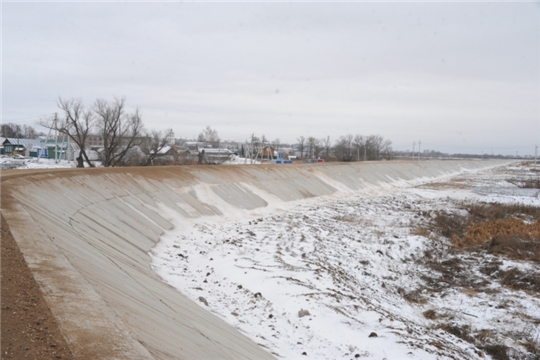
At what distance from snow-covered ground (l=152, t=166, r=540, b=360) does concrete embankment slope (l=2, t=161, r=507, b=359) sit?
1.01 metres

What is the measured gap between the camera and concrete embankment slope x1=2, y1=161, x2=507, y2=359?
18.4 feet

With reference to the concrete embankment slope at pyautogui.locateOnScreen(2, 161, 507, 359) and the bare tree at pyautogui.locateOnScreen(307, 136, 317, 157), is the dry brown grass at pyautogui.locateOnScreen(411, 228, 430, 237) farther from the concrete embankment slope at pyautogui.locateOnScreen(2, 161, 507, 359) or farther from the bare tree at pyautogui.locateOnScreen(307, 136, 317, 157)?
the bare tree at pyautogui.locateOnScreen(307, 136, 317, 157)

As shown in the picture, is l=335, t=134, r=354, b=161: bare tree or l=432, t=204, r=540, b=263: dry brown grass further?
l=335, t=134, r=354, b=161: bare tree

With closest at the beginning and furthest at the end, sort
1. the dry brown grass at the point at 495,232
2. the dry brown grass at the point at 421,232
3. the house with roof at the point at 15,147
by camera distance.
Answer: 1. the dry brown grass at the point at 495,232
2. the dry brown grass at the point at 421,232
3. the house with roof at the point at 15,147


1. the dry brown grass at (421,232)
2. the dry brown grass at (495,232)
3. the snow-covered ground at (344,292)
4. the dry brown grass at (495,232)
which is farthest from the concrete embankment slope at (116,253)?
the dry brown grass at (495,232)

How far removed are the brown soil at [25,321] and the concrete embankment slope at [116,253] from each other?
13 cm

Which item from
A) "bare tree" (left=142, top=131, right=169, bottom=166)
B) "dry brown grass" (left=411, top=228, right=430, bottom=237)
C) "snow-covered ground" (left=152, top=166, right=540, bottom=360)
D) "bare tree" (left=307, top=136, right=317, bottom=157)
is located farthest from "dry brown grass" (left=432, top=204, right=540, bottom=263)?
"bare tree" (left=307, top=136, right=317, bottom=157)

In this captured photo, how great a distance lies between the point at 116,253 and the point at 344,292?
607cm

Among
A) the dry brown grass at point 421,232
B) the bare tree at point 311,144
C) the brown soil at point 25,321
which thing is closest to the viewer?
the brown soil at point 25,321

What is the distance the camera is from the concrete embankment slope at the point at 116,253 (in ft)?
18.4

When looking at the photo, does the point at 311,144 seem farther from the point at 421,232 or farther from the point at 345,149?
the point at 421,232

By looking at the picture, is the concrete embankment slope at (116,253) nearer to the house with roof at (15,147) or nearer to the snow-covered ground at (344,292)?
the snow-covered ground at (344,292)

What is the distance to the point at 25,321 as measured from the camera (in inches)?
194

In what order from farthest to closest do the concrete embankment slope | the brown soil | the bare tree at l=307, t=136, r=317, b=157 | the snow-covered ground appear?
the bare tree at l=307, t=136, r=317, b=157
the snow-covered ground
the concrete embankment slope
the brown soil
